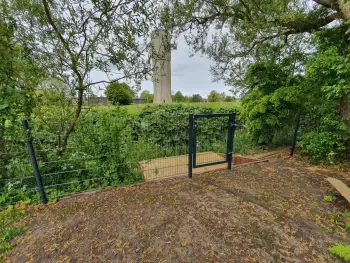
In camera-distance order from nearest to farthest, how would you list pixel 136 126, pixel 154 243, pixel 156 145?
1. pixel 154 243
2. pixel 156 145
3. pixel 136 126

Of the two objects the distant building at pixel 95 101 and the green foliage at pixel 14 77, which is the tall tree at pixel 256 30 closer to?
the distant building at pixel 95 101

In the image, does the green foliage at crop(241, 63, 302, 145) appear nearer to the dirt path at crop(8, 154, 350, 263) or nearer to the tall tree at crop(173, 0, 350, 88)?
the tall tree at crop(173, 0, 350, 88)

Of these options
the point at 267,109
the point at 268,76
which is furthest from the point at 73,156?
the point at 268,76

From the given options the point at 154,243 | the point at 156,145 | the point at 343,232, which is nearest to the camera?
the point at 154,243

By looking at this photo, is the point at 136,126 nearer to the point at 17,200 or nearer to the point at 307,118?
the point at 17,200

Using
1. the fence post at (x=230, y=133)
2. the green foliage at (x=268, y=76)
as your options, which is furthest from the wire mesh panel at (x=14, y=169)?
the green foliage at (x=268, y=76)

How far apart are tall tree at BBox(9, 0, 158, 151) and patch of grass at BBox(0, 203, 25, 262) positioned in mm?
1041

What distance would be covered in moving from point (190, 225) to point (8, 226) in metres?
2.14

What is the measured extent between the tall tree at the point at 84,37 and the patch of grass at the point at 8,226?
104 cm

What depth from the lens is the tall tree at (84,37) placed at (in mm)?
2316

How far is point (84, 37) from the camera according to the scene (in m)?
2.49

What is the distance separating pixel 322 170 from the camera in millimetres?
3391

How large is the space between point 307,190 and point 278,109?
8.47ft

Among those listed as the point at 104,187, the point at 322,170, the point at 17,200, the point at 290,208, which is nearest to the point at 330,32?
the point at 322,170
